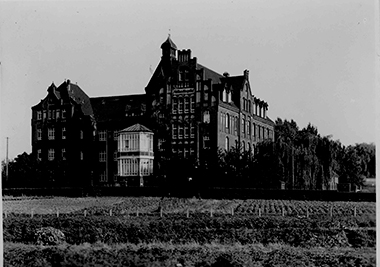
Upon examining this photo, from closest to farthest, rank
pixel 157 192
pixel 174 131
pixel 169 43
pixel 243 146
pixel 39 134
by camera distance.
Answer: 1. pixel 169 43
2. pixel 39 134
3. pixel 157 192
4. pixel 174 131
5. pixel 243 146

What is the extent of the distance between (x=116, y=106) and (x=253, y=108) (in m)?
4.02

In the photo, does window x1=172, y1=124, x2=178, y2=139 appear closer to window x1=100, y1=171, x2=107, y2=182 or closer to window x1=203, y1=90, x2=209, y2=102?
window x1=203, y1=90, x2=209, y2=102

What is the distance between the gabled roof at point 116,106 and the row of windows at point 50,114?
1126 millimetres

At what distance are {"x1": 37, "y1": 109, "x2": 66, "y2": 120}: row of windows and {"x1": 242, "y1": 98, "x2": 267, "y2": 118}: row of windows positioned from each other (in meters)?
5.57

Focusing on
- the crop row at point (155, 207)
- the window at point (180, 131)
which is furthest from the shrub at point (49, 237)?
the window at point (180, 131)

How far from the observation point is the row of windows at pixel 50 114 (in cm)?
1450

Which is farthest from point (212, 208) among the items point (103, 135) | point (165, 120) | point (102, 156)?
point (103, 135)

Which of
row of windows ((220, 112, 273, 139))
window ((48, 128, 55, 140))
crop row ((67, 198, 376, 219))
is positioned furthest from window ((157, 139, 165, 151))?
window ((48, 128, 55, 140))

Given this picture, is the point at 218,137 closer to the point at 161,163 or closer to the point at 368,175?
the point at 161,163

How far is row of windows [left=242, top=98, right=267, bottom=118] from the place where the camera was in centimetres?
1499

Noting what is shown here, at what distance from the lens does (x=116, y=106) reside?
14.9 metres

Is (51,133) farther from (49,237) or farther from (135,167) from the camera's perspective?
(49,237)

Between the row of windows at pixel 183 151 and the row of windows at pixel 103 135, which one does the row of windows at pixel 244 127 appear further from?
the row of windows at pixel 103 135

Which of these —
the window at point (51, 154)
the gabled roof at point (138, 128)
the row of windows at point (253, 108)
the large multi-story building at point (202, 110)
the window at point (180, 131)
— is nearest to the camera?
the row of windows at point (253, 108)
